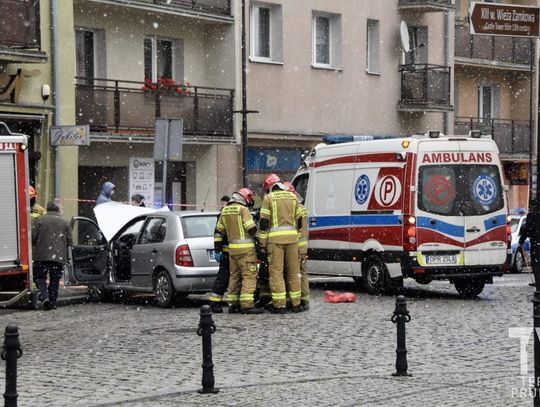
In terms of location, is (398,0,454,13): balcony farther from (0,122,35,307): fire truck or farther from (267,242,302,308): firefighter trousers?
(0,122,35,307): fire truck

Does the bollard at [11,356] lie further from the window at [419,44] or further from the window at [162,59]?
the window at [419,44]

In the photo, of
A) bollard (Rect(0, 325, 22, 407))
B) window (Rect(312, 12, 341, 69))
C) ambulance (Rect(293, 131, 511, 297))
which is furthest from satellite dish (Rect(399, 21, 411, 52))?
bollard (Rect(0, 325, 22, 407))

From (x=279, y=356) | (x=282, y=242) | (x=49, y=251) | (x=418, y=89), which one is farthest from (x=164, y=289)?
(x=418, y=89)

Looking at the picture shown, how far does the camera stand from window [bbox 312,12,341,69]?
118ft

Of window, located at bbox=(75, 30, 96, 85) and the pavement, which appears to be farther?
window, located at bbox=(75, 30, 96, 85)

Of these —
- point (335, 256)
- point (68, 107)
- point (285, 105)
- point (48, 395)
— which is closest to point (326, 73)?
point (285, 105)

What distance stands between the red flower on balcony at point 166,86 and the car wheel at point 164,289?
452 inches

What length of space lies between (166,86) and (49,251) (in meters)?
11.9

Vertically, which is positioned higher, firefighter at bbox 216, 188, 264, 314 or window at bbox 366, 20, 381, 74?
window at bbox 366, 20, 381, 74

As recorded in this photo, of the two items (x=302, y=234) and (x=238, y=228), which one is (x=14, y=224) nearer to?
(x=238, y=228)

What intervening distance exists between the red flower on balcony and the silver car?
971 centimetres

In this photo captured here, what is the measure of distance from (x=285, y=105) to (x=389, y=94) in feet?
15.4

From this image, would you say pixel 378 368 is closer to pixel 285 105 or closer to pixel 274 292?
pixel 274 292

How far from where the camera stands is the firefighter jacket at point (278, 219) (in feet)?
60.2
